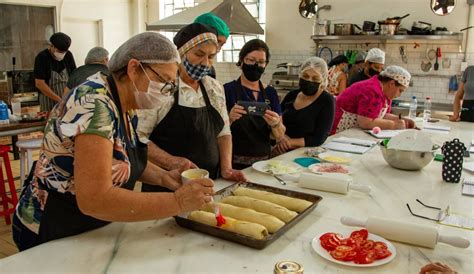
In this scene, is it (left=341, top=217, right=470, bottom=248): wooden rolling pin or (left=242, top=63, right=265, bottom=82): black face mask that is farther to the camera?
(left=242, top=63, right=265, bottom=82): black face mask

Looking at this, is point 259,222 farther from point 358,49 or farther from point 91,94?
point 358,49

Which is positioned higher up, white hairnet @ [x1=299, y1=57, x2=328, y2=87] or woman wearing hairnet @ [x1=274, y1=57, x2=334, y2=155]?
white hairnet @ [x1=299, y1=57, x2=328, y2=87]

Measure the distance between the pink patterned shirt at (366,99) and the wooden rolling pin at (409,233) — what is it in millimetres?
2387

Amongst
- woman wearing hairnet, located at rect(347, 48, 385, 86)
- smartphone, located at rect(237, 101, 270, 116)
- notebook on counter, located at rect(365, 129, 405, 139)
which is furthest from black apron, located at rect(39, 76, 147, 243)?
woman wearing hairnet, located at rect(347, 48, 385, 86)

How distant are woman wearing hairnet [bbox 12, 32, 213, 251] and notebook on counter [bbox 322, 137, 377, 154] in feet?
5.79

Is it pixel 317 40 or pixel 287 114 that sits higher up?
pixel 317 40

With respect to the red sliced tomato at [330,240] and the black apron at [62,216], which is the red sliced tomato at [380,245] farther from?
A: the black apron at [62,216]

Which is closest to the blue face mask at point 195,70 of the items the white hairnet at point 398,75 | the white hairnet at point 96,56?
the white hairnet at point 398,75

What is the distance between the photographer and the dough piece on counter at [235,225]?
4.69 ft

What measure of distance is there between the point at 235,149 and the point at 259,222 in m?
1.29

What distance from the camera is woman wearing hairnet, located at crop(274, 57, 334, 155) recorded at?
3061 mm

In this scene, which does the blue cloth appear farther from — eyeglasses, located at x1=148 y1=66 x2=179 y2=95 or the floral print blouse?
the floral print blouse

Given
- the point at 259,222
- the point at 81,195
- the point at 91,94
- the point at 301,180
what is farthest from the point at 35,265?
the point at 301,180

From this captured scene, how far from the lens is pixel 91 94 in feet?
4.38
